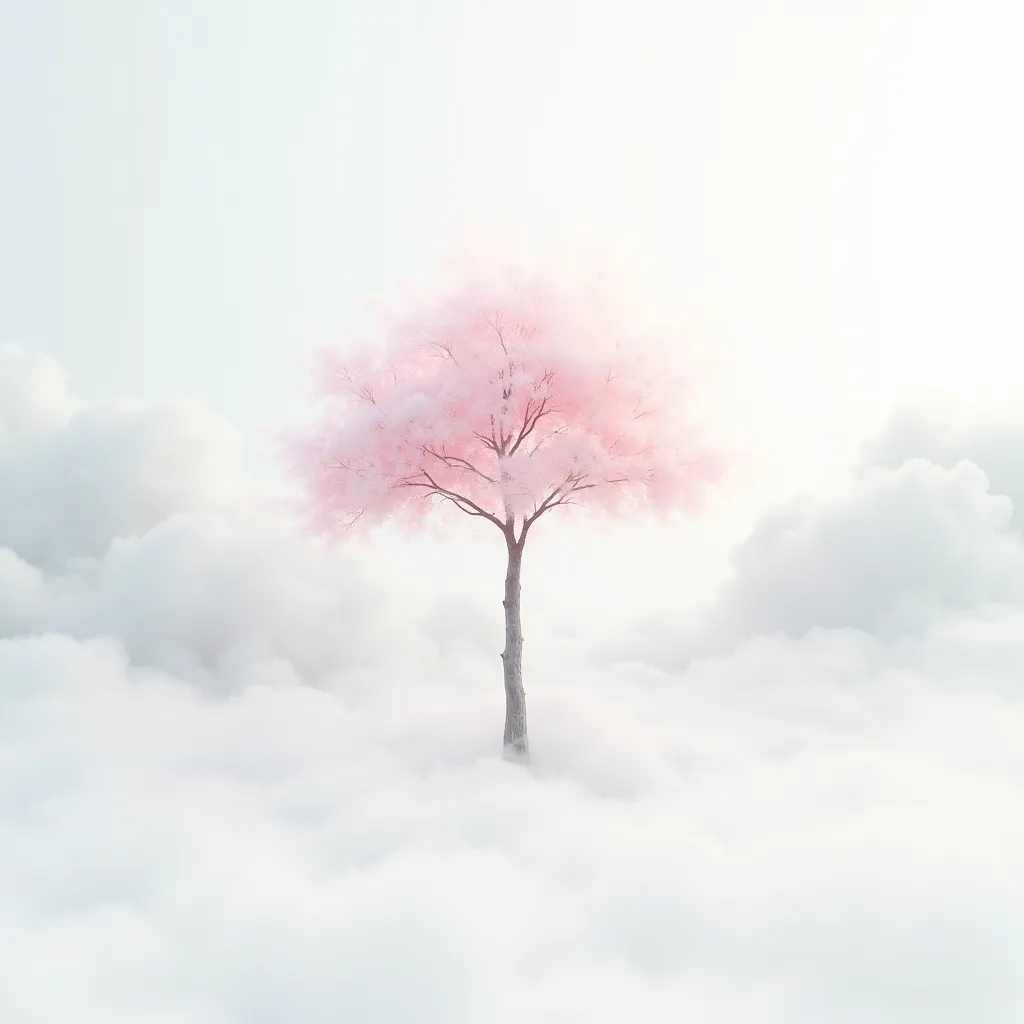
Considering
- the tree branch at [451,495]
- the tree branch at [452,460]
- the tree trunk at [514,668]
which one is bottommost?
the tree trunk at [514,668]

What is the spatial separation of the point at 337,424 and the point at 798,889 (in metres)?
8.23

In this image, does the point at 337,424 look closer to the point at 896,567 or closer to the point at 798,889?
the point at 798,889

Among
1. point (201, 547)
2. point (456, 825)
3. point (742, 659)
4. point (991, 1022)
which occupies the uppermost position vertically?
point (201, 547)

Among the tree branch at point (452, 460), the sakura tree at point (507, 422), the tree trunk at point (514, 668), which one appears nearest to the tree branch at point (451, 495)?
the sakura tree at point (507, 422)

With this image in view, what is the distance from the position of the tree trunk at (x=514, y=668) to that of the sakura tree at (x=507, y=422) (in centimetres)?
2

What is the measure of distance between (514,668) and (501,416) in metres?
3.79

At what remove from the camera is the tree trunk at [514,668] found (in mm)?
10867

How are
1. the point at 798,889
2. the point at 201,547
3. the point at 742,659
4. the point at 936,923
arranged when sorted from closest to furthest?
the point at 936,923 < the point at 798,889 < the point at 201,547 < the point at 742,659

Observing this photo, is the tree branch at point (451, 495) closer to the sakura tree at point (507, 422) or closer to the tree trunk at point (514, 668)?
the sakura tree at point (507, 422)

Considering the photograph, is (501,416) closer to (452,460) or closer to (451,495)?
(452,460)

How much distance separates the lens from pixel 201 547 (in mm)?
15648

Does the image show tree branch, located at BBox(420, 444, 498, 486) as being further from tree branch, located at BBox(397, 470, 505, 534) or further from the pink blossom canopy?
tree branch, located at BBox(397, 470, 505, 534)

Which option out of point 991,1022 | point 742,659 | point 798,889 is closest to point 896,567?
point 742,659

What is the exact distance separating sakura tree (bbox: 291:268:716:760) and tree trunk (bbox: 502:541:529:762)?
2cm
